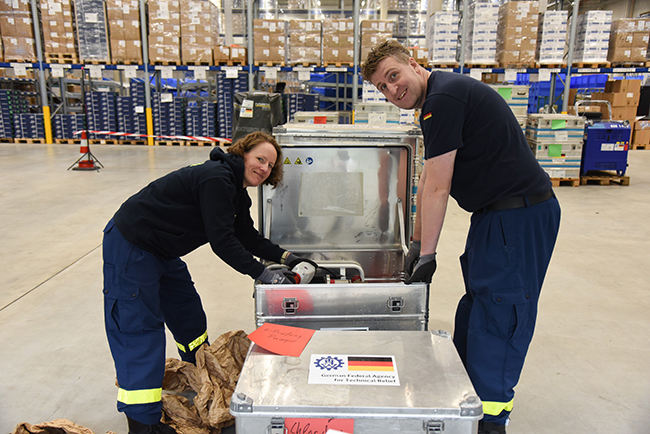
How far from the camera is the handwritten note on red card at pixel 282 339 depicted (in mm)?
1613

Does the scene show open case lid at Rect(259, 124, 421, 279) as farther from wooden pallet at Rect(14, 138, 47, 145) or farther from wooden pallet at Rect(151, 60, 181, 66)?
wooden pallet at Rect(14, 138, 47, 145)

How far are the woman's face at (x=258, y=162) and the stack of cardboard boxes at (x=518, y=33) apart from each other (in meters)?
8.97

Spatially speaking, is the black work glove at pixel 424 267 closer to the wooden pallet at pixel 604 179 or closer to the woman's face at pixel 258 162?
the woman's face at pixel 258 162

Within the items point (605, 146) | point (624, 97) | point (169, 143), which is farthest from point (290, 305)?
point (624, 97)

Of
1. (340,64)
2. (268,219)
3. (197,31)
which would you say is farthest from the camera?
(197,31)

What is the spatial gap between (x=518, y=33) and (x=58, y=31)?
10.1 meters

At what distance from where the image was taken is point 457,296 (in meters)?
3.63

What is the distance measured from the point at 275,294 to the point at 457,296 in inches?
82.5

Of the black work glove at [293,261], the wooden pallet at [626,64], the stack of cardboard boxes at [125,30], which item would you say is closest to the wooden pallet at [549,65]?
the wooden pallet at [626,64]

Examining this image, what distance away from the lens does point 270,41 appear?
10430 millimetres

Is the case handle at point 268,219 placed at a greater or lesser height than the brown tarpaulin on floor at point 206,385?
greater

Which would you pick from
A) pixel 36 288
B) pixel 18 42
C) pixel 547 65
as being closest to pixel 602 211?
pixel 547 65

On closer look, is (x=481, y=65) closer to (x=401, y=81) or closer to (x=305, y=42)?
(x=305, y=42)

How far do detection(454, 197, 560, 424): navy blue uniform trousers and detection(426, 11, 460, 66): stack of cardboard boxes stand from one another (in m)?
8.67
